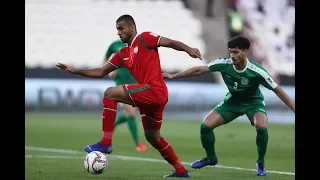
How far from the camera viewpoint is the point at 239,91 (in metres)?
9.13

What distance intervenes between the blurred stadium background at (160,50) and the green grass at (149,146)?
15.0 inches

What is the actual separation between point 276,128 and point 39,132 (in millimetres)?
6395

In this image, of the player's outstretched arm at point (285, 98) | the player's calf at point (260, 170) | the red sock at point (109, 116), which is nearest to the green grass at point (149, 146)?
the player's calf at point (260, 170)

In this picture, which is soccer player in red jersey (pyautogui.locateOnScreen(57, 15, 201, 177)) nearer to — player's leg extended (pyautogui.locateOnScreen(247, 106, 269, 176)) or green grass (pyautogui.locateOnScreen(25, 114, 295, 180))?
green grass (pyautogui.locateOnScreen(25, 114, 295, 180))

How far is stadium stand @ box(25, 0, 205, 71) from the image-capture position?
2791 centimetres

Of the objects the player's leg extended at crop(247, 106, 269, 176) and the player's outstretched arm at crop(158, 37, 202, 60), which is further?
the player's leg extended at crop(247, 106, 269, 176)

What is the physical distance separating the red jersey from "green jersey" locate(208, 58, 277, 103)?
1039 millimetres

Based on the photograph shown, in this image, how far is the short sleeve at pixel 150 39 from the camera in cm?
808

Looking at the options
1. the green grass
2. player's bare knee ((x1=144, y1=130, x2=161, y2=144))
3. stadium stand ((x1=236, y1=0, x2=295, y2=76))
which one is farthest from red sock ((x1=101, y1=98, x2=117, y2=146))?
stadium stand ((x1=236, y1=0, x2=295, y2=76))

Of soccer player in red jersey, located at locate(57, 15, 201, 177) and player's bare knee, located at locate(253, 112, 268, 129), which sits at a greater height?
soccer player in red jersey, located at locate(57, 15, 201, 177)

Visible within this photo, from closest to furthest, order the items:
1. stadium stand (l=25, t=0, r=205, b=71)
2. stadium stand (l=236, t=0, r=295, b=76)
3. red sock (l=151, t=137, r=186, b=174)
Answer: red sock (l=151, t=137, r=186, b=174) → stadium stand (l=25, t=0, r=205, b=71) → stadium stand (l=236, t=0, r=295, b=76)

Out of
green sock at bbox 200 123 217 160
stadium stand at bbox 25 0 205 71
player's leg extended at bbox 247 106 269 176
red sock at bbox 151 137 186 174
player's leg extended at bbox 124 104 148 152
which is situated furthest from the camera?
stadium stand at bbox 25 0 205 71

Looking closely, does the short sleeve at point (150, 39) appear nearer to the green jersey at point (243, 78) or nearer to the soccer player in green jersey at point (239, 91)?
the soccer player in green jersey at point (239, 91)
